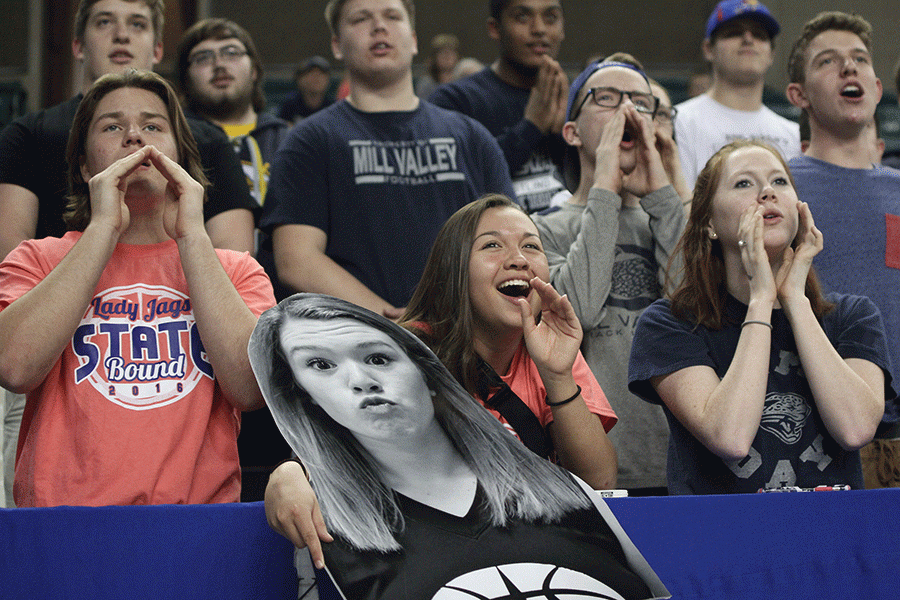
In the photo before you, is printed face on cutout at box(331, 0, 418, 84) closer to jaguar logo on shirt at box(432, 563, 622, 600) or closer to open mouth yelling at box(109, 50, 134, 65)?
open mouth yelling at box(109, 50, 134, 65)

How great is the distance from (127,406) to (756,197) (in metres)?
1.51

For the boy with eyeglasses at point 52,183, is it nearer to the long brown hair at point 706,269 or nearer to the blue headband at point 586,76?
the blue headband at point 586,76

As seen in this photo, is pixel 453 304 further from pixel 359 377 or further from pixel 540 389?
pixel 359 377

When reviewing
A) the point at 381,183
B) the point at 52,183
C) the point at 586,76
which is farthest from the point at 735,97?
the point at 52,183

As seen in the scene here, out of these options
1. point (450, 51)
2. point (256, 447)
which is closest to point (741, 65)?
point (256, 447)

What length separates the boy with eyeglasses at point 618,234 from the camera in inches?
97.3

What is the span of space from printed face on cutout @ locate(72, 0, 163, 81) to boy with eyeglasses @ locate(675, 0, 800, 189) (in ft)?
6.48

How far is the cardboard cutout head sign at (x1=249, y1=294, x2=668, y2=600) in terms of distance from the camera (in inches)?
53.9

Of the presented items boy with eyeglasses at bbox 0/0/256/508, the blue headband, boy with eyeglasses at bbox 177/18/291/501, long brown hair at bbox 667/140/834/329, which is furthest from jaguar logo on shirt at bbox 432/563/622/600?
boy with eyeglasses at bbox 177/18/291/501

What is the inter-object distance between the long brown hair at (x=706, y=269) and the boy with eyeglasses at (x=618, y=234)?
20cm

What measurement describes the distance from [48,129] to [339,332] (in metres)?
1.69

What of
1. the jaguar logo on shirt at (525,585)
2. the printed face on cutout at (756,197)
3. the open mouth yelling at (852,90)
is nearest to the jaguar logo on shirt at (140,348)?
the jaguar logo on shirt at (525,585)

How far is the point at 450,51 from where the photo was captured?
285 inches

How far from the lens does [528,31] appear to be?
364 cm
